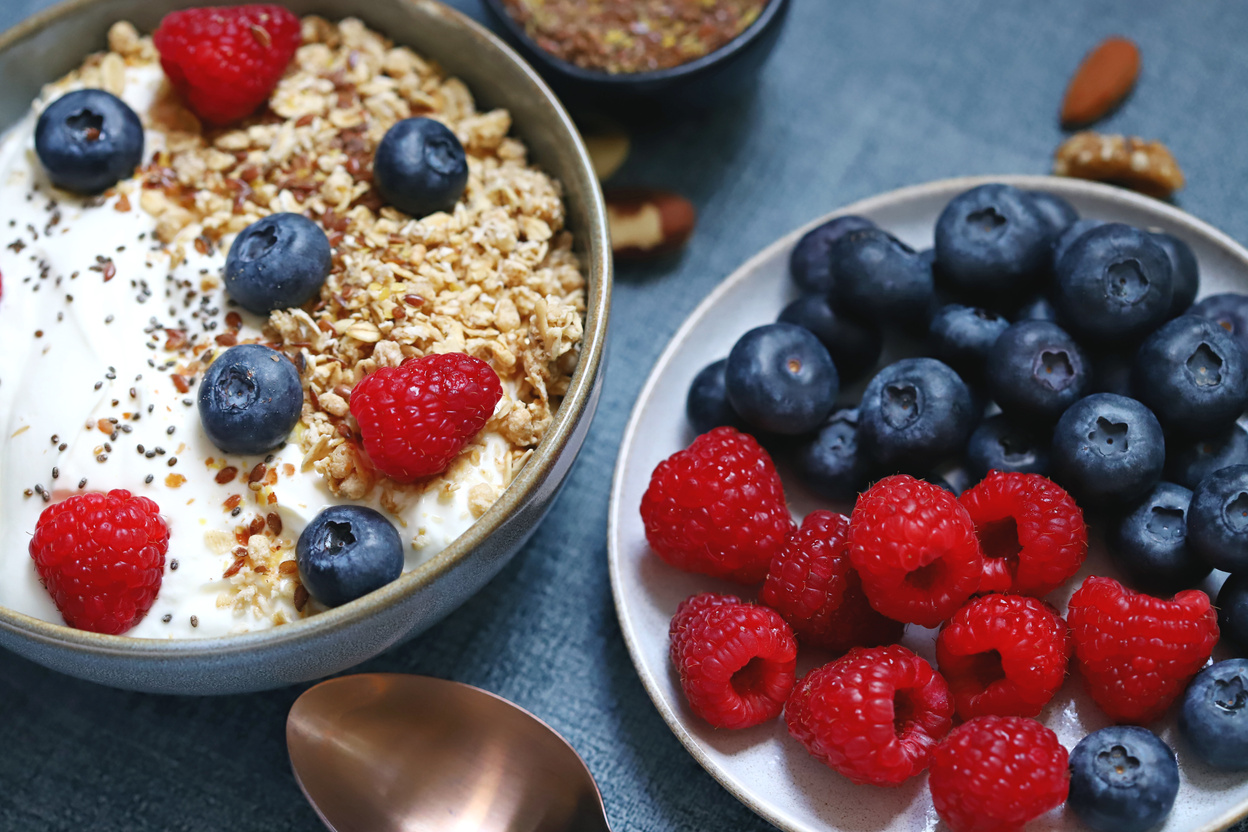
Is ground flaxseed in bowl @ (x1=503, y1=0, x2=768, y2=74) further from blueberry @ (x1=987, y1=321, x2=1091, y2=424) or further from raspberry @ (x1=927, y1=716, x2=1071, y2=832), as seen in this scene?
raspberry @ (x1=927, y1=716, x2=1071, y2=832)

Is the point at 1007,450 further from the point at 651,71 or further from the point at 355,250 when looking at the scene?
the point at 355,250

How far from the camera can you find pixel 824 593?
4.22 ft

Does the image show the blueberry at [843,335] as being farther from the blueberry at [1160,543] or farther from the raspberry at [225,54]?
the raspberry at [225,54]

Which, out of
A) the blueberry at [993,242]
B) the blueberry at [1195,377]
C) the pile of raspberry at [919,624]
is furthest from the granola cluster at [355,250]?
the blueberry at [1195,377]

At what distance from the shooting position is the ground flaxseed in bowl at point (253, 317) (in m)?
1.25

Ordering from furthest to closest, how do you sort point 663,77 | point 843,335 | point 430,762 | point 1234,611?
point 663,77 → point 843,335 → point 430,762 → point 1234,611

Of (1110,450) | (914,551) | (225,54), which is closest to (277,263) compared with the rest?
(225,54)

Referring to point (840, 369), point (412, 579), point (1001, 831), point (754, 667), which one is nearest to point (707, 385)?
point (840, 369)

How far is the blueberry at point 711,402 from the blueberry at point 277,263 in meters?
0.53

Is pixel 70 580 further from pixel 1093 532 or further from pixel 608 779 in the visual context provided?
pixel 1093 532

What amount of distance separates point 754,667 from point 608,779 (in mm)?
264

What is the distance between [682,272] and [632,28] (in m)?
0.40

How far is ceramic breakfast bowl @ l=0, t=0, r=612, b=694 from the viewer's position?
3.76 ft

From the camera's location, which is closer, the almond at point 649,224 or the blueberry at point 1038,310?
the blueberry at point 1038,310
